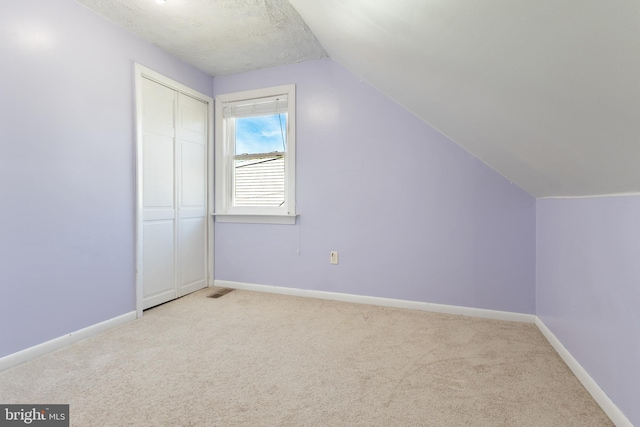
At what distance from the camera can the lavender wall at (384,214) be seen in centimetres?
243

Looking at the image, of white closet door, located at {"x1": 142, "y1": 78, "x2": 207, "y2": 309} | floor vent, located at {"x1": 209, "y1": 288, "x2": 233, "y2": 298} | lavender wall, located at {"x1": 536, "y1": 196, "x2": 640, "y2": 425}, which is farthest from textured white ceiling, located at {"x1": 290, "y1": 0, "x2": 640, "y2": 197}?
floor vent, located at {"x1": 209, "y1": 288, "x2": 233, "y2": 298}

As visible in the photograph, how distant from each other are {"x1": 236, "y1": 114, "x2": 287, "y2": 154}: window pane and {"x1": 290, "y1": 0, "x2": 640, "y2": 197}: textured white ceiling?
4.01 ft

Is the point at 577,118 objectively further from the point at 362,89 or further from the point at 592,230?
the point at 362,89

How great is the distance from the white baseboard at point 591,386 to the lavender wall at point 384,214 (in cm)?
54

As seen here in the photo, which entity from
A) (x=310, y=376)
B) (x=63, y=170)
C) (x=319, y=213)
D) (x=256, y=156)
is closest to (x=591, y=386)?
(x=310, y=376)

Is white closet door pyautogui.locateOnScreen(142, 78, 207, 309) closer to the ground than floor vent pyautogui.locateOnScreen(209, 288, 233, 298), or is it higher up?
higher up

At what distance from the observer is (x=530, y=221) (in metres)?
2.36

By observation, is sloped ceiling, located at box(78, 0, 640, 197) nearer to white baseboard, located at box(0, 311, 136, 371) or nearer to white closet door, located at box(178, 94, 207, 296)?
white closet door, located at box(178, 94, 207, 296)

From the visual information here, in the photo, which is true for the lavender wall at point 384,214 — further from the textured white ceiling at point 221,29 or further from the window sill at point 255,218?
the textured white ceiling at point 221,29

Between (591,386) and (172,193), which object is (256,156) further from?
(591,386)

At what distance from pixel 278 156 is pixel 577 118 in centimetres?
257

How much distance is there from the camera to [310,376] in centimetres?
161

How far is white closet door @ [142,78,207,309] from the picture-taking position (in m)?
2.63

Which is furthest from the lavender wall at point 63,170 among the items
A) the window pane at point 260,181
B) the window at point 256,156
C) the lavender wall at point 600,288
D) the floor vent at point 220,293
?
the lavender wall at point 600,288
